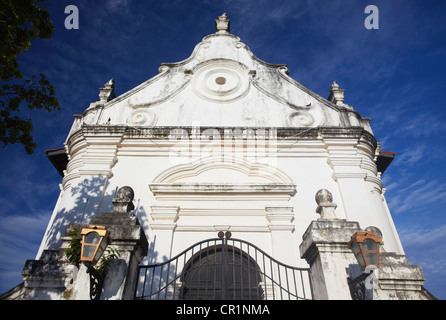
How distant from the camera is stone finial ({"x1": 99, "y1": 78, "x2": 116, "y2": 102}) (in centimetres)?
952

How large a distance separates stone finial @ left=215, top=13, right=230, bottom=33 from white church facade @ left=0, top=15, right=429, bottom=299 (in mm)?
2666

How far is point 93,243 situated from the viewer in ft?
11.6

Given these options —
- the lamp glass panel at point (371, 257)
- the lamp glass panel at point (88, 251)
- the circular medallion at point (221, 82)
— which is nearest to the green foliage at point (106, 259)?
the lamp glass panel at point (88, 251)

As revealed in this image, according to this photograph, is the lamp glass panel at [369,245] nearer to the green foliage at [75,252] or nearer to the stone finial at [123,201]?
the stone finial at [123,201]

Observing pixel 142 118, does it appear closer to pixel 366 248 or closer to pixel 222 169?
pixel 222 169

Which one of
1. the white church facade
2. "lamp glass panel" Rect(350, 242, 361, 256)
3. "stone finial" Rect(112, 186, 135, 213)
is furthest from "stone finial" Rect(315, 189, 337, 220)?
"stone finial" Rect(112, 186, 135, 213)

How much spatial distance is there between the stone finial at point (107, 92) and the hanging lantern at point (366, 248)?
338 inches

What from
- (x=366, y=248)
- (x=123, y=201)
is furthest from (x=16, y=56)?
(x=366, y=248)

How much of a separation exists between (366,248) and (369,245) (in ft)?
0.18

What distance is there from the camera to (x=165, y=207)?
7.01 metres

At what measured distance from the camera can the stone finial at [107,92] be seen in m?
9.52

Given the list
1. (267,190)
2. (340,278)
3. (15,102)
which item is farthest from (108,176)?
(340,278)

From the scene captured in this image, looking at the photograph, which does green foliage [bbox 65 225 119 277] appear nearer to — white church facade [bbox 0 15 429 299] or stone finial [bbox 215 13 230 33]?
white church facade [bbox 0 15 429 299]

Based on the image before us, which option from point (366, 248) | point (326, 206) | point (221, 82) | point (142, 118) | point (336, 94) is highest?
point (221, 82)
